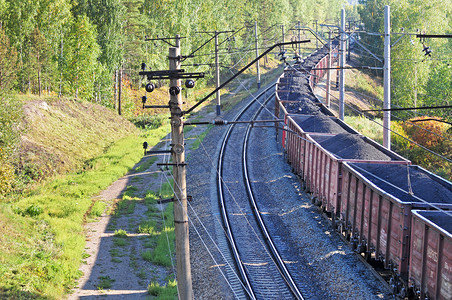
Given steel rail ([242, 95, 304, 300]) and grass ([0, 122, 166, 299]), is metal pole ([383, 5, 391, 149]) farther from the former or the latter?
grass ([0, 122, 166, 299])

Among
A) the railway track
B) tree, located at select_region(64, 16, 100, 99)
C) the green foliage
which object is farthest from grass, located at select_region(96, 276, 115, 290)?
tree, located at select_region(64, 16, 100, 99)

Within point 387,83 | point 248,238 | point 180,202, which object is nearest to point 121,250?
point 248,238

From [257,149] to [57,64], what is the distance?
71.0 feet

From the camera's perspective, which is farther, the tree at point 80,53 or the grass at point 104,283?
the tree at point 80,53

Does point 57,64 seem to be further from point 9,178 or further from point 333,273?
point 333,273

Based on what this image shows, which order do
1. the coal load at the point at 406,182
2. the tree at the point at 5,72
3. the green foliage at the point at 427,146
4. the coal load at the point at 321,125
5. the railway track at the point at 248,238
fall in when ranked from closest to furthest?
the coal load at the point at 406,182
the railway track at the point at 248,238
the coal load at the point at 321,125
the tree at the point at 5,72
the green foliage at the point at 427,146

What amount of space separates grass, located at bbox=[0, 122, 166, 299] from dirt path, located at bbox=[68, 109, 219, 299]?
42 cm

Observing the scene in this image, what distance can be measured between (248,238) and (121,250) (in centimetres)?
464

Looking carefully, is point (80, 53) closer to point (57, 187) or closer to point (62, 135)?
point (62, 135)

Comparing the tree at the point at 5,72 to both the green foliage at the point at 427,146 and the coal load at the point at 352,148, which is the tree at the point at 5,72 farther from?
the green foliage at the point at 427,146

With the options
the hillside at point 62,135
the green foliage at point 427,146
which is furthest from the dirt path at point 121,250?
the green foliage at point 427,146

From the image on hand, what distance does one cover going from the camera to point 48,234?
1747 centimetres

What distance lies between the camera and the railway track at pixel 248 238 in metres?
13.4

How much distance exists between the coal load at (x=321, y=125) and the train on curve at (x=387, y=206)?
102 centimetres
